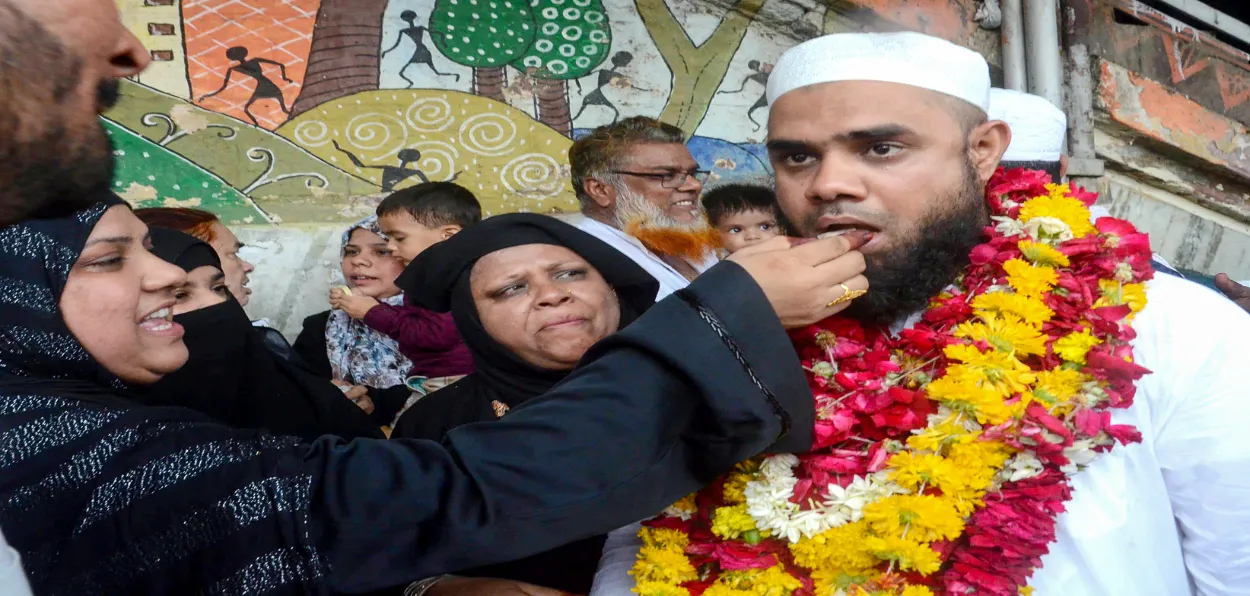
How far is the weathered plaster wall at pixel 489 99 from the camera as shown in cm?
518

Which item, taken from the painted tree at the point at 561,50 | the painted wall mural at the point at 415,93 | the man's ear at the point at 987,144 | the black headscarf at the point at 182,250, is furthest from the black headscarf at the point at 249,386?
the painted tree at the point at 561,50

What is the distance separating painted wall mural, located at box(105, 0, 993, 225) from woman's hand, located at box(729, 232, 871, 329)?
12.7 feet

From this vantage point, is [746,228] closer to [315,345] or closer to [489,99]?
[489,99]

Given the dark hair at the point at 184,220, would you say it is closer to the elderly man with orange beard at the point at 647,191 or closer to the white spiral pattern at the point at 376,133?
the white spiral pattern at the point at 376,133

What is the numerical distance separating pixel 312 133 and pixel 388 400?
1740 millimetres

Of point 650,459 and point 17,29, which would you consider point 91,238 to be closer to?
point 17,29

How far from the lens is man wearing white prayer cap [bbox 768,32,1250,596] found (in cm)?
177

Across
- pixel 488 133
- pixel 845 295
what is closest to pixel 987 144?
pixel 845 295

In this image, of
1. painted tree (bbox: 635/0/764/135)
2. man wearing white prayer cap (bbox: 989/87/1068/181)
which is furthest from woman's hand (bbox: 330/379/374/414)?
man wearing white prayer cap (bbox: 989/87/1068/181)

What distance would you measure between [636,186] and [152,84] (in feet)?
9.13

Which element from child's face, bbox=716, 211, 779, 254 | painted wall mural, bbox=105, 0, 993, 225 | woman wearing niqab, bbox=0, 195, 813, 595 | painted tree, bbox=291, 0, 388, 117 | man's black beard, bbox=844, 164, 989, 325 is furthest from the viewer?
painted tree, bbox=291, 0, 388, 117

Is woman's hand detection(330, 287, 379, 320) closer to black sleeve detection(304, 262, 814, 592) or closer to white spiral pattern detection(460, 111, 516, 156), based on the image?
white spiral pattern detection(460, 111, 516, 156)

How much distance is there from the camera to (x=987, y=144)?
2.22m

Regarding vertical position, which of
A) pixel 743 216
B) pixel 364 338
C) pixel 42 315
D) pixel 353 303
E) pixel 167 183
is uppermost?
pixel 42 315
